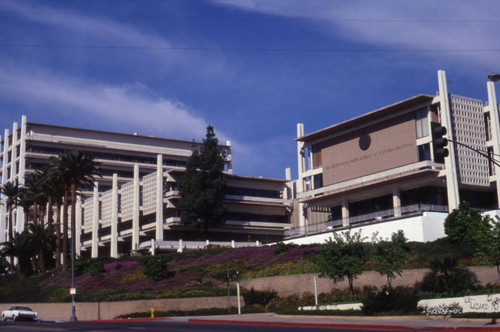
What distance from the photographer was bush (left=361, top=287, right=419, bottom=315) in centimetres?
2992

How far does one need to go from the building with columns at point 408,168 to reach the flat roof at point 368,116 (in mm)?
88

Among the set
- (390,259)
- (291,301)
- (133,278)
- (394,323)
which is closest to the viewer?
(394,323)

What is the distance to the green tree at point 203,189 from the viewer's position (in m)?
77.0

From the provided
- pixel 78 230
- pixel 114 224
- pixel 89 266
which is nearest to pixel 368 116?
pixel 89 266

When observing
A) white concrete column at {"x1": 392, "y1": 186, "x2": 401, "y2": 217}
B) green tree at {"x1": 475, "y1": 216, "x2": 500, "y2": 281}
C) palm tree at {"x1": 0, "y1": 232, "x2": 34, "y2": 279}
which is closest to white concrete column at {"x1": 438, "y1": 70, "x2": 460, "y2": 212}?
white concrete column at {"x1": 392, "y1": 186, "x2": 401, "y2": 217}

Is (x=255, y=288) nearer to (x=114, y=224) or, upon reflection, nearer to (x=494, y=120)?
(x=494, y=120)

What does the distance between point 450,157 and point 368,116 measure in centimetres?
978

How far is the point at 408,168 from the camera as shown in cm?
5775

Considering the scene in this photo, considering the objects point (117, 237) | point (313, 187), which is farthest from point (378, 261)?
point (117, 237)

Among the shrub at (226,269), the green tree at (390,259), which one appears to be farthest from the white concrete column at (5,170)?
the green tree at (390,259)

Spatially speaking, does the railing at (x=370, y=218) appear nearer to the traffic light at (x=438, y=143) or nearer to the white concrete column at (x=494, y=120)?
the white concrete column at (x=494, y=120)

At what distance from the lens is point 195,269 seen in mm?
56156

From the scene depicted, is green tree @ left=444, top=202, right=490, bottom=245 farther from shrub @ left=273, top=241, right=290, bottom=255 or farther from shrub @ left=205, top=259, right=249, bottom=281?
shrub @ left=205, top=259, right=249, bottom=281

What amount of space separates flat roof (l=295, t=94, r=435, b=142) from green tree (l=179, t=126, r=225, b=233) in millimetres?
12809
